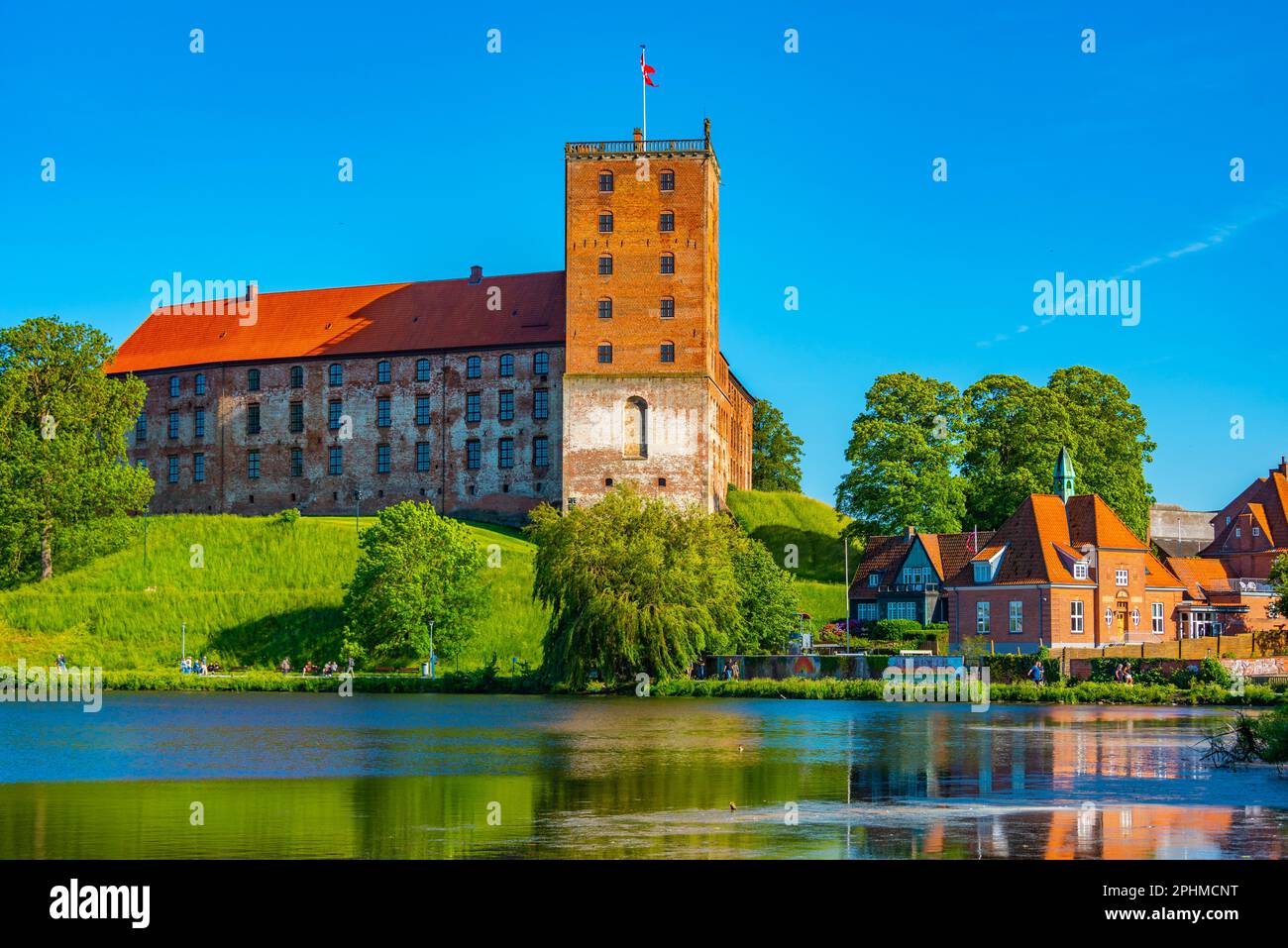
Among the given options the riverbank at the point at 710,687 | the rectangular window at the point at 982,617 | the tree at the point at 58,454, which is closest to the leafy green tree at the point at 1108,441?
the rectangular window at the point at 982,617

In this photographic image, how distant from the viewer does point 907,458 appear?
70.8 meters

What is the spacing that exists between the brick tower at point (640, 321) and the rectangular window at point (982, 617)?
18.2 m

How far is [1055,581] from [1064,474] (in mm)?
6624

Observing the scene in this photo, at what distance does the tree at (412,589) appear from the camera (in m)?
61.1

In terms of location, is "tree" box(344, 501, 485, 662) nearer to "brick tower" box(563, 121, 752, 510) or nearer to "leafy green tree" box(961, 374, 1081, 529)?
"brick tower" box(563, 121, 752, 510)

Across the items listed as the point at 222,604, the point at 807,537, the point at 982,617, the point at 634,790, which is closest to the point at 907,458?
the point at 982,617

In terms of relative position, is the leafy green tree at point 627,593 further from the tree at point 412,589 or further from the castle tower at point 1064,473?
the castle tower at point 1064,473

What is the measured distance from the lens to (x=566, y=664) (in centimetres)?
4972
